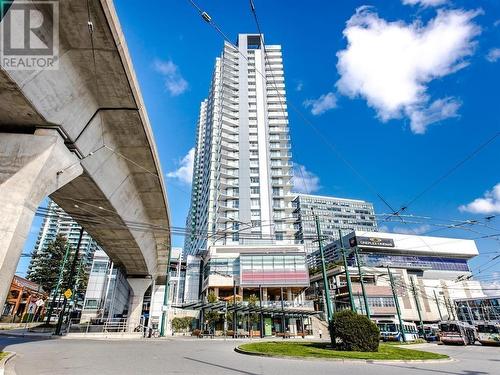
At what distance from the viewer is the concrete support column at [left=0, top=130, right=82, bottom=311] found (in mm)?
6945

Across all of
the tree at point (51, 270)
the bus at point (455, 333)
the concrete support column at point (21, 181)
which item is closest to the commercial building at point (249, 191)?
the bus at point (455, 333)

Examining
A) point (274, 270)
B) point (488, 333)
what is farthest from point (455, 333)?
point (274, 270)

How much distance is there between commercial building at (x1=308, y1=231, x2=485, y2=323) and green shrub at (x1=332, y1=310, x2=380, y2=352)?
48.9 metres

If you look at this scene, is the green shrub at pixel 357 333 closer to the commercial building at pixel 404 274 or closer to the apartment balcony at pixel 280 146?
the commercial building at pixel 404 274

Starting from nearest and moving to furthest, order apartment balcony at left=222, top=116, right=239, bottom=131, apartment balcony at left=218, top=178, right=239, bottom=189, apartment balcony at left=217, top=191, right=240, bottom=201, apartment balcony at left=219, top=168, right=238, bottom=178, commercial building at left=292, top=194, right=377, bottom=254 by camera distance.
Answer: apartment balcony at left=217, top=191, right=240, bottom=201
apartment balcony at left=218, top=178, right=239, bottom=189
apartment balcony at left=219, top=168, right=238, bottom=178
apartment balcony at left=222, top=116, right=239, bottom=131
commercial building at left=292, top=194, right=377, bottom=254

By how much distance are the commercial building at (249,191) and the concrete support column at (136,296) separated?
18875 mm

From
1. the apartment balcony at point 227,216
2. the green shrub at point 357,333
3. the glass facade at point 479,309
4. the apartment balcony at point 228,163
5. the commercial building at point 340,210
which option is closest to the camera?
the green shrub at point 357,333

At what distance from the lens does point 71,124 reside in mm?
8523

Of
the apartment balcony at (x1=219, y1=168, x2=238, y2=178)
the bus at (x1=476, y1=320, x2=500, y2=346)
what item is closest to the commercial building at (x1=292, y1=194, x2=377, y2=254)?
the apartment balcony at (x1=219, y1=168, x2=238, y2=178)

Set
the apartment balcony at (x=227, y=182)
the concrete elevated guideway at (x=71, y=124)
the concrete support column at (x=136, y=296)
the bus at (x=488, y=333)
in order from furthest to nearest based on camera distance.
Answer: the apartment balcony at (x=227, y=182), the concrete support column at (x=136, y=296), the bus at (x=488, y=333), the concrete elevated guideway at (x=71, y=124)

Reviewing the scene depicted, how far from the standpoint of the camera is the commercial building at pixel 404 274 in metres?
63.7

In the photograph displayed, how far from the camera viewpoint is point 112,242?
20.1 m

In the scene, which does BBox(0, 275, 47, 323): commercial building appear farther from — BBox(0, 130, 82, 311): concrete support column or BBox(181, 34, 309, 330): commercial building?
BBox(0, 130, 82, 311): concrete support column

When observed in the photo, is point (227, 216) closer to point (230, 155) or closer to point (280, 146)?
point (230, 155)
